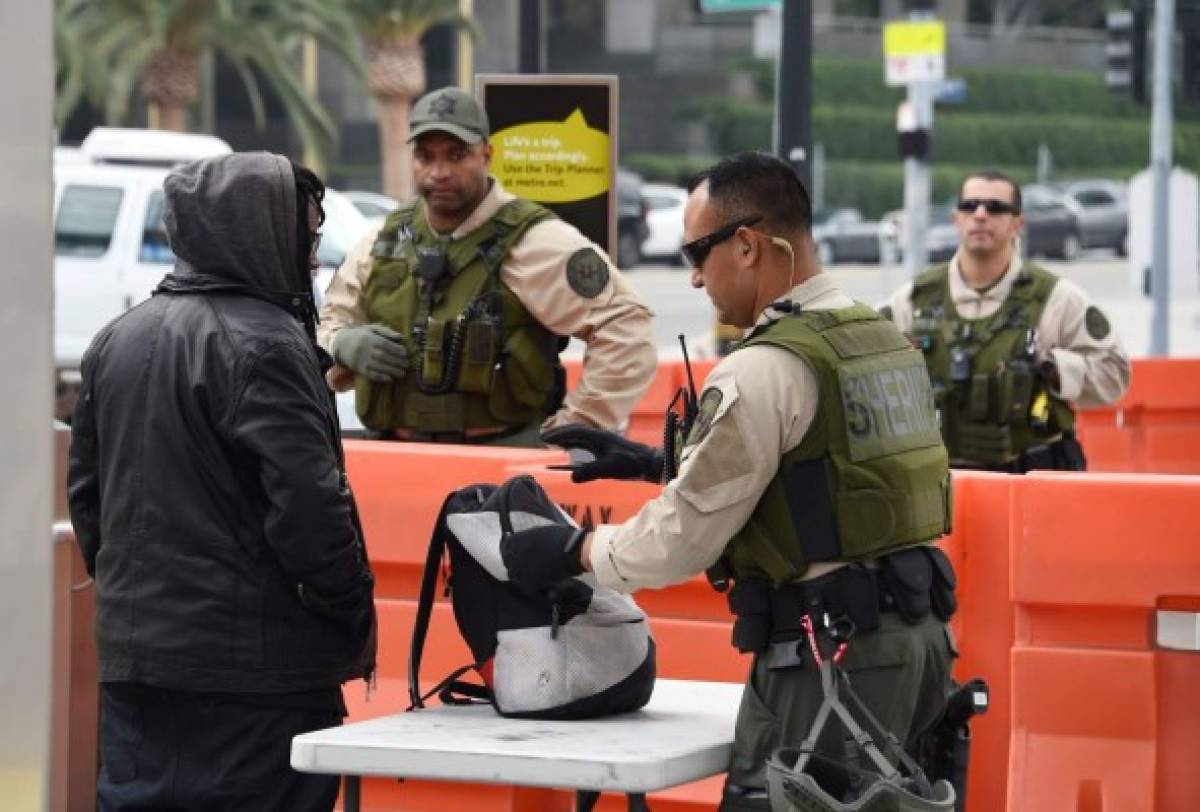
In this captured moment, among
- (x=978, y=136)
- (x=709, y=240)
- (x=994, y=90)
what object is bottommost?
(x=709, y=240)

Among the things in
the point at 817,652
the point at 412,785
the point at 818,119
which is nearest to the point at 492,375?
the point at 412,785

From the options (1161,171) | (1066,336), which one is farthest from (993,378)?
(1161,171)

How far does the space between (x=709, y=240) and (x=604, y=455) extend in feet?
1.76

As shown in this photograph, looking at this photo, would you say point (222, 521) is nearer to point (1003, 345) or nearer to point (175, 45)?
point (1003, 345)

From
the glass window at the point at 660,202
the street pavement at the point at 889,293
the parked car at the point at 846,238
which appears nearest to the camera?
the street pavement at the point at 889,293

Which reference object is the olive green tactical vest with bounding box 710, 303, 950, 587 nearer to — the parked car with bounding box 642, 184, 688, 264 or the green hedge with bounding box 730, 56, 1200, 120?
the parked car with bounding box 642, 184, 688, 264

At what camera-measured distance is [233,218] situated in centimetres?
466

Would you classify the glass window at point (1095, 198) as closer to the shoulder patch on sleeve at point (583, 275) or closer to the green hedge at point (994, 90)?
the green hedge at point (994, 90)

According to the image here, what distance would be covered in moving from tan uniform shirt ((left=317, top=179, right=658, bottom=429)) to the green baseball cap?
0.22 meters

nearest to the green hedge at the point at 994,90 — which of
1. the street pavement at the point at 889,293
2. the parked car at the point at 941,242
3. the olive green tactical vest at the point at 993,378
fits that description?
the street pavement at the point at 889,293

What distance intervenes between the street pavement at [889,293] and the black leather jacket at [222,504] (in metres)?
20.6

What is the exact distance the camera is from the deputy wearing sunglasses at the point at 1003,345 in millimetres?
9000

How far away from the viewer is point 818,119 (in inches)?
2218

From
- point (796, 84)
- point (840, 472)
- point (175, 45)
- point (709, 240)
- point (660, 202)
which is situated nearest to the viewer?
point (840, 472)
